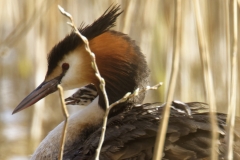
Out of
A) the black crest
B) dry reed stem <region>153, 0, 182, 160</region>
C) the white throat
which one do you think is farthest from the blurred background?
dry reed stem <region>153, 0, 182, 160</region>

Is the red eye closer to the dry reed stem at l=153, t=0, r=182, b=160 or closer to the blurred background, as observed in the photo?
the blurred background

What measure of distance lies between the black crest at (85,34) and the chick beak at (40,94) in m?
0.08

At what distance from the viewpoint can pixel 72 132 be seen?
3537 mm

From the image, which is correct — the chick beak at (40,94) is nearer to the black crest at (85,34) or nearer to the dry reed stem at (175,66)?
the black crest at (85,34)

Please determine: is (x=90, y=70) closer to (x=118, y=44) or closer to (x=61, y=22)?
(x=118, y=44)

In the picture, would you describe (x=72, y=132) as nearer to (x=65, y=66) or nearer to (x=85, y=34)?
(x=65, y=66)

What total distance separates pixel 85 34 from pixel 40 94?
466 mm

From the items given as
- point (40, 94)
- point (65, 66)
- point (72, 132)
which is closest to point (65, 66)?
point (65, 66)

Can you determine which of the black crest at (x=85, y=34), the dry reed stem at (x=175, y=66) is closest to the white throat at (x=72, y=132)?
the black crest at (x=85, y=34)

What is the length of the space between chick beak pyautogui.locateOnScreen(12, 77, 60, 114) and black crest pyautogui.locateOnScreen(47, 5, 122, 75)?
82 millimetres

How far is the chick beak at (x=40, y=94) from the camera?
11.6 feet

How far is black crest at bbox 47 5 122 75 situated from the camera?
3365 mm

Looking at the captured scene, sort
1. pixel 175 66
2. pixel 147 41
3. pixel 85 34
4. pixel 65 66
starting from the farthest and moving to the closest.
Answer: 1. pixel 147 41
2. pixel 65 66
3. pixel 85 34
4. pixel 175 66

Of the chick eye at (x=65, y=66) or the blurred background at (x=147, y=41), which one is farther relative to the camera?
the blurred background at (x=147, y=41)
